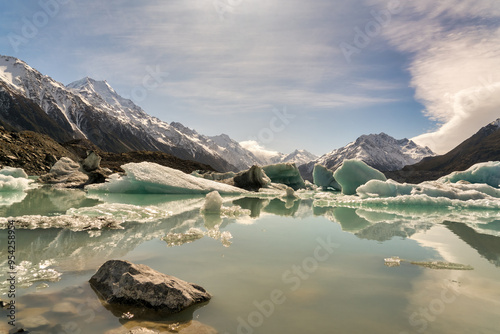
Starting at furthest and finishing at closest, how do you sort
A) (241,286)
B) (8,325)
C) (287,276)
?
1. (287,276)
2. (241,286)
3. (8,325)

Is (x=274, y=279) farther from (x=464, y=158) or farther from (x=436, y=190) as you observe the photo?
(x=464, y=158)

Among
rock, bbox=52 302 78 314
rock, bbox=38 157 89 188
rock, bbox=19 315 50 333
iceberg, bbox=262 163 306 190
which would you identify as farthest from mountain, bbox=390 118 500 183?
rock, bbox=19 315 50 333

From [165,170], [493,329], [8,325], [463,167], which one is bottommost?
[493,329]

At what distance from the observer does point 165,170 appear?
67.8 ft

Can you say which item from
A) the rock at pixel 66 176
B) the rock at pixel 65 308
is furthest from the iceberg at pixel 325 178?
the rock at pixel 65 308

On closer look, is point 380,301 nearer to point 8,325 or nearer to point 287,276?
point 287,276

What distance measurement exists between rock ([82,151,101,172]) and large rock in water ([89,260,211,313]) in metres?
23.3

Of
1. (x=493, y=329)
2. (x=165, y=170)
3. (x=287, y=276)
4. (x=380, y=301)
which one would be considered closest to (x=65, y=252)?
(x=287, y=276)

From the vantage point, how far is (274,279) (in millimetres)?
4074

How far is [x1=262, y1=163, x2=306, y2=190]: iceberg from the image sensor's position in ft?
119

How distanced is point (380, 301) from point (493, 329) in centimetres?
100

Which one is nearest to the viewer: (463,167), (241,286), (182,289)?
(182,289)

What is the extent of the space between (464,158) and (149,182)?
166 meters

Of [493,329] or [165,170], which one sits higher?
[165,170]
